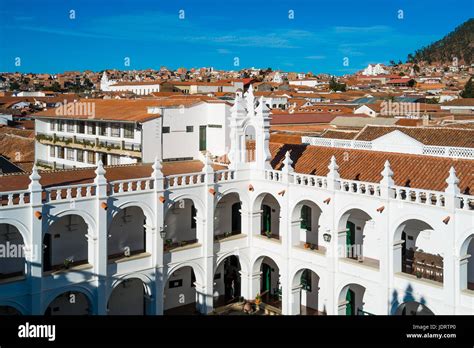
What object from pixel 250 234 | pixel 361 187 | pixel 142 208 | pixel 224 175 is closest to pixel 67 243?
pixel 142 208

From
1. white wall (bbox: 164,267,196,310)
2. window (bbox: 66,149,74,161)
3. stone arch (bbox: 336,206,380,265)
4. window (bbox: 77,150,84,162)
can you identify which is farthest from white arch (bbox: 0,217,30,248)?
window (bbox: 66,149,74,161)

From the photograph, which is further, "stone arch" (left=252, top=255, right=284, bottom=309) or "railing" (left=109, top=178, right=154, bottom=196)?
"stone arch" (left=252, top=255, right=284, bottom=309)

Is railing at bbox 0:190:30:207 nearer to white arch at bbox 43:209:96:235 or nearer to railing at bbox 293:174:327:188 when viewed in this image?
white arch at bbox 43:209:96:235

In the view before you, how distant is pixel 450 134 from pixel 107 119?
21540 mm

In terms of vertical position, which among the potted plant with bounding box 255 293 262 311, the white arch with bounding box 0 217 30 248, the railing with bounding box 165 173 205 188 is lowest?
the potted plant with bounding box 255 293 262 311

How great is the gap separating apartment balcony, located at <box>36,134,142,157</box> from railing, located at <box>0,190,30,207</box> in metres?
14.4

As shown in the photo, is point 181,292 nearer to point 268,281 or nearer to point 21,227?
point 268,281

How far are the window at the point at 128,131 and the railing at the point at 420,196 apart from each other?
19.9 m

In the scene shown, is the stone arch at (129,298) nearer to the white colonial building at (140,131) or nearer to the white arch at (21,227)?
the white arch at (21,227)

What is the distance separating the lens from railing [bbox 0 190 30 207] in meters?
20.1

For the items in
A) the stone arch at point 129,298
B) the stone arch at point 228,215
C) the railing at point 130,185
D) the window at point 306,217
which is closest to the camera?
the railing at point 130,185

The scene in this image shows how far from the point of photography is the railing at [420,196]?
Result: 20234mm

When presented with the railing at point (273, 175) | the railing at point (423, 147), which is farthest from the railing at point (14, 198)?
the railing at point (423, 147)

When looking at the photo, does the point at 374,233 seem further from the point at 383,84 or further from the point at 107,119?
the point at 383,84
